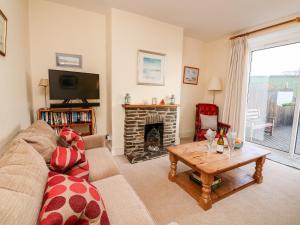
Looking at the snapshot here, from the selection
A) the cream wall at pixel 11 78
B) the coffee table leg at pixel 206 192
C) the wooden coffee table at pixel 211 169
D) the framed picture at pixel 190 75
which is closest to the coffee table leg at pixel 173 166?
the wooden coffee table at pixel 211 169

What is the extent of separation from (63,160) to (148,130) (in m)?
2.21

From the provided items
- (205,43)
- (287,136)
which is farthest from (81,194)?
(205,43)

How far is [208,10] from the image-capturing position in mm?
2623

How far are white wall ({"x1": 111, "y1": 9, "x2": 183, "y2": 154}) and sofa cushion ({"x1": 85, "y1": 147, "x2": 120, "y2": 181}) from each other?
1089mm

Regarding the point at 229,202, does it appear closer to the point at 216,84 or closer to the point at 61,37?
the point at 216,84

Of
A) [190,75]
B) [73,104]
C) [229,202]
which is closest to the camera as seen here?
[229,202]

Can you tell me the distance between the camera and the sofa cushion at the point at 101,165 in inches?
57.0

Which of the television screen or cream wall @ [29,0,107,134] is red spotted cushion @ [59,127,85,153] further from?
cream wall @ [29,0,107,134]

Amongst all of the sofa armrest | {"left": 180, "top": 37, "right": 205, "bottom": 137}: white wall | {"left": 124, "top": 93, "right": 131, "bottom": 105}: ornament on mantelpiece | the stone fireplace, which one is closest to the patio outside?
{"left": 180, "top": 37, "right": 205, "bottom": 137}: white wall

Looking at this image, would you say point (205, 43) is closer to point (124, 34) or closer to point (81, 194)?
point (124, 34)

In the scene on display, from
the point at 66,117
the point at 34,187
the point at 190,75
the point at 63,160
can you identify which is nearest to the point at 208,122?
the point at 190,75

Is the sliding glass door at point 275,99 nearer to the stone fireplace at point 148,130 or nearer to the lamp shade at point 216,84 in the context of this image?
the lamp shade at point 216,84

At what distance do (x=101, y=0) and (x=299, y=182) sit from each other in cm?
414

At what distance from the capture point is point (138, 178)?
2.17 m
